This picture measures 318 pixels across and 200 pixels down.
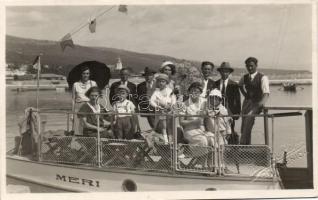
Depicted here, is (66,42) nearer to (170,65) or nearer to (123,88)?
(123,88)

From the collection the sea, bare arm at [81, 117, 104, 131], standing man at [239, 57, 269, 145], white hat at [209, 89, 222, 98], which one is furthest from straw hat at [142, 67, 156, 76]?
standing man at [239, 57, 269, 145]

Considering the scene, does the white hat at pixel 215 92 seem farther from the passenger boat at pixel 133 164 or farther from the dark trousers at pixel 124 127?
the dark trousers at pixel 124 127

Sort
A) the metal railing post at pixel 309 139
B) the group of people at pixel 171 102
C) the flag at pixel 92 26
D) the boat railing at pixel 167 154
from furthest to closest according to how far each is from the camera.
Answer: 1. the metal railing post at pixel 309 139
2. the flag at pixel 92 26
3. the group of people at pixel 171 102
4. the boat railing at pixel 167 154

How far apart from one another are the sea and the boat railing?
0.11 metres

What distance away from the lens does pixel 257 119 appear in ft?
16.3

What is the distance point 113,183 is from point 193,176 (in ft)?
2.59

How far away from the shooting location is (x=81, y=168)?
16.0 ft

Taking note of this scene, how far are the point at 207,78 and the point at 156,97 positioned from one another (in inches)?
21.2

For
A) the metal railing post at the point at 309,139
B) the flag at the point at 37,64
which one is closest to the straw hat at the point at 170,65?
the flag at the point at 37,64

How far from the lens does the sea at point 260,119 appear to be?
5000 mm

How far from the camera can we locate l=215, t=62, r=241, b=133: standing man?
16.2ft

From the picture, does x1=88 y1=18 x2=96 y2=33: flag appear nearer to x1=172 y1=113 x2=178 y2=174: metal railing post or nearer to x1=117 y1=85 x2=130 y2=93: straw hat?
x1=117 y1=85 x2=130 y2=93: straw hat
